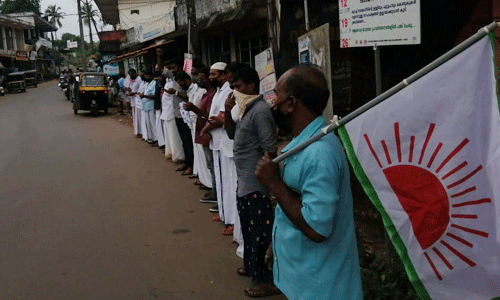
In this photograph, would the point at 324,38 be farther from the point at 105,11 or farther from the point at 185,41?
the point at 105,11

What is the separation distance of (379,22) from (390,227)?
1.74 m

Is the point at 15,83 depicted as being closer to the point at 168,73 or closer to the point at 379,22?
the point at 168,73

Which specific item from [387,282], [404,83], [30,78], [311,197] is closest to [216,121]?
[387,282]

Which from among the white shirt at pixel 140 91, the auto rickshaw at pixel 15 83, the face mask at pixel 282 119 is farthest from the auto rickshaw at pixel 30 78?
the face mask at pixel 282 119

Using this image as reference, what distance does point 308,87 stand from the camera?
6.99 ft

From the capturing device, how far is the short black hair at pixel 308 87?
2.13m

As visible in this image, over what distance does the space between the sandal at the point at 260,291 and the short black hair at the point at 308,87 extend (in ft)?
7.19

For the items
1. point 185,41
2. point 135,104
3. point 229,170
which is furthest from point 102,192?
point 185,41

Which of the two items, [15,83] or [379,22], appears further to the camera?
[15,83]

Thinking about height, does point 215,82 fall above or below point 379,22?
below

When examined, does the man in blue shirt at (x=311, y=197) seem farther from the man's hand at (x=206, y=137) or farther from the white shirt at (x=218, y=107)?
the man's hand at (x=206, y=137)

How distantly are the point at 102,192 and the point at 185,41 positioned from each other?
32.8ft

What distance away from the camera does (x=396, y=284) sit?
3641mm

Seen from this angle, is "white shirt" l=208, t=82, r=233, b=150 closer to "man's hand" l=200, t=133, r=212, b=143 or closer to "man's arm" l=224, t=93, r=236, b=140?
"man's hand" l=200, t=133, r=212, b=143
